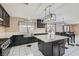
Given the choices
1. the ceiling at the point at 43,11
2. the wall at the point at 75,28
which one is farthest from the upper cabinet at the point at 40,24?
the wall at the point at 75,28

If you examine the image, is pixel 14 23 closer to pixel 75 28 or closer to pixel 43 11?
pixel 43 11

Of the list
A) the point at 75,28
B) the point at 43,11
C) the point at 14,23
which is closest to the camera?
the point at 75,28

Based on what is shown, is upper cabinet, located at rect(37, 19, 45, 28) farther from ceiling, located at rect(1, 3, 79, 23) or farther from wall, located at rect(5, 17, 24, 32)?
wall, located at rect(5, 17, 24, 32)

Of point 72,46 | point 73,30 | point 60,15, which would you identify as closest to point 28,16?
point 60,15

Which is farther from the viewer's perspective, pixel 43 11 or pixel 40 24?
pixel 43 11

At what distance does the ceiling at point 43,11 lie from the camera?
5.21ft

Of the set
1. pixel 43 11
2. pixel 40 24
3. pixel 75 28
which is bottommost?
pixel 75 28

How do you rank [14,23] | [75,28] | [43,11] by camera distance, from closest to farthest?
1. [75,28]
2. [14,23]
3. [43,11]

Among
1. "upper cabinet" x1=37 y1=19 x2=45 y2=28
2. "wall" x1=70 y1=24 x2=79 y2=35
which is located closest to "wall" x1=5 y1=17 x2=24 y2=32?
"upper cabinet" x1=37 y1=19 x2=45 y2=28

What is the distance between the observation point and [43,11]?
216 cm

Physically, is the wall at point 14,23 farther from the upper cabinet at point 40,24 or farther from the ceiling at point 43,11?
the upper cabinet at point 40,24

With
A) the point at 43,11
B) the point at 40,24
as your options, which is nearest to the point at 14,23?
the point at 40,24

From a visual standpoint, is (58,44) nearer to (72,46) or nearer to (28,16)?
(72,46)

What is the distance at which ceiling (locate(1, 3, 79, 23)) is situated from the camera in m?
1.59
